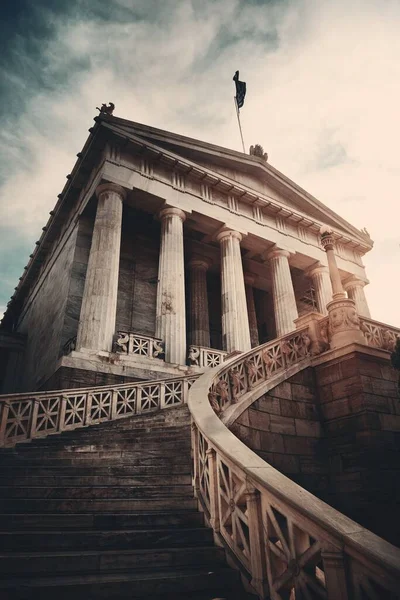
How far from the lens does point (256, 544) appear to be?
3.38 m

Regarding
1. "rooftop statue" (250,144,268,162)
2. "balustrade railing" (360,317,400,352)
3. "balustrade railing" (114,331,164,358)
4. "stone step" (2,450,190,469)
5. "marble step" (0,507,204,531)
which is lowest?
"marble step" (0,507,204,531)

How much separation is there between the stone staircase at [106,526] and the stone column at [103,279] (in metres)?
6.00

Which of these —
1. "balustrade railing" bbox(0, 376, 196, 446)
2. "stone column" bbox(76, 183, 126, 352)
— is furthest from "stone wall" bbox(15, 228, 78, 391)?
"balustrade railing" bbox(0, 376, 196, 446)

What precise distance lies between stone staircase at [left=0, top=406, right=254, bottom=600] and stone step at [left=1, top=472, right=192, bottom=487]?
0.01 meters

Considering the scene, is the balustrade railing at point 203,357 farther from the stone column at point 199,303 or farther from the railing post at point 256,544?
the railing post at point 256,544

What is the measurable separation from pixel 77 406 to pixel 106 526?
5296 millimetres

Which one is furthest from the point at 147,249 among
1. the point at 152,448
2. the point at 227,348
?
the point at 152,448

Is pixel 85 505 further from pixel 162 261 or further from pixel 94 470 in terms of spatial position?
pixel 162 261

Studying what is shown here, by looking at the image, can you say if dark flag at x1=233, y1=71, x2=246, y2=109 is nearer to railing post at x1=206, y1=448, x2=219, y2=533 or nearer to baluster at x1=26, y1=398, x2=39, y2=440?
baluster at x1=26, y1=398, x2=39, y2=440

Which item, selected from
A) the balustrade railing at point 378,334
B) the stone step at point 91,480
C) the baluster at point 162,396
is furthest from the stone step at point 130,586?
the balustrade railing at point 378,334

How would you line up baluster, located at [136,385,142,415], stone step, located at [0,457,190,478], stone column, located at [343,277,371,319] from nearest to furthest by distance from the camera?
1. stone step, located at [0,457,190,478]
2. baluster, located at [136,385,142,415]
3. stone column, located at [343,277,371,319]

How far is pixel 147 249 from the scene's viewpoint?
68.1ft

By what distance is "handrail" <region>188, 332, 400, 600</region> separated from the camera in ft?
8.00

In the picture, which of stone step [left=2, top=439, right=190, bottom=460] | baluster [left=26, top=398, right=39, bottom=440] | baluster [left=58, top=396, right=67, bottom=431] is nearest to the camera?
stone step [left=2, top=439, right=190, bottom=460]
